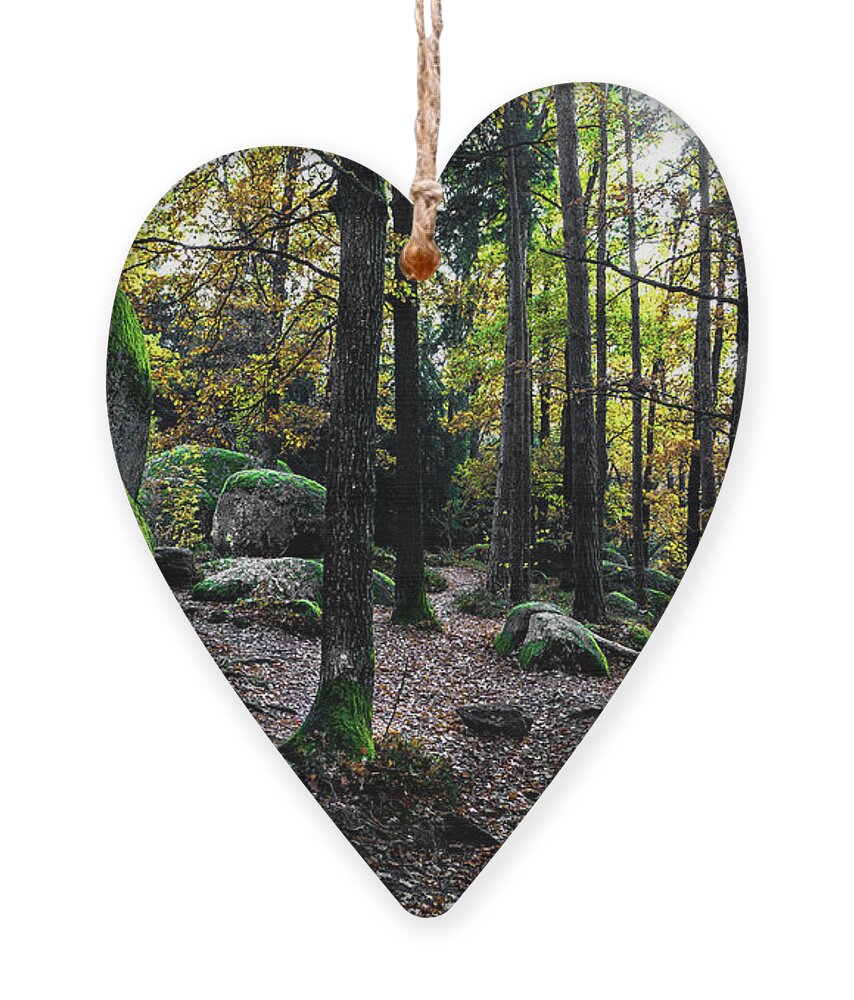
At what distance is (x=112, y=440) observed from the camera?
2180mm

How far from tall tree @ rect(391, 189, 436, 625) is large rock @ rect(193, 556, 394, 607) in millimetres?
48

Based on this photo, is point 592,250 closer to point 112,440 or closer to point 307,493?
point 307,493

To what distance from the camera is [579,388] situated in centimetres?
207

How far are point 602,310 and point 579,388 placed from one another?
176 mm

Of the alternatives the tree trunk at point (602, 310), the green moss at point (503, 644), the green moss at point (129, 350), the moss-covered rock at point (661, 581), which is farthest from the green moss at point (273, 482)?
the moss-covered rock at point (661, 581)

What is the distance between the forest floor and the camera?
206cm

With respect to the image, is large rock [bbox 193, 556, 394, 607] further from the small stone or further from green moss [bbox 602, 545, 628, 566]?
green moss [bbox 602, 545, 628, 566]

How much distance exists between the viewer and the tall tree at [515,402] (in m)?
2.07

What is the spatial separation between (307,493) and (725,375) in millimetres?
982

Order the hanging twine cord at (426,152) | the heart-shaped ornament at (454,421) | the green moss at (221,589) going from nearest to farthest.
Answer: the hanging twine cord at (426,152) < the heart-shaped ornament at (454,421) < the green moss at (221,589)

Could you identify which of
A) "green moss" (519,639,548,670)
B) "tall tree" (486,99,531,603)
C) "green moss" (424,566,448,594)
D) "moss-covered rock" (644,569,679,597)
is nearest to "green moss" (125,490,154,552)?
"green moss" (424,566,448,594)

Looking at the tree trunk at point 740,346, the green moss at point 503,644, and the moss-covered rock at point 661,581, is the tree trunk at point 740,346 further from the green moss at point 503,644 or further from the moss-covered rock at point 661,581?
the green moss at point 503,644

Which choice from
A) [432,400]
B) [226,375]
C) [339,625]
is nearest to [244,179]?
[226,375]

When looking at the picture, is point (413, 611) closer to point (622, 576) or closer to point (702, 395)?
point (622, 576)
